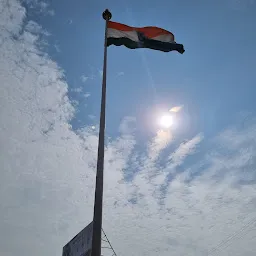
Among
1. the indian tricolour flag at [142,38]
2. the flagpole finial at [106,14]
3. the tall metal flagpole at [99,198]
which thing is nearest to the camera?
the tall metal flagpole at [99,198]

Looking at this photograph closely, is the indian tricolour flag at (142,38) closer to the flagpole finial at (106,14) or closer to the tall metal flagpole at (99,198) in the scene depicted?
the flagpole finial at (106,14)

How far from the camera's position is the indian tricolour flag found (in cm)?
1294

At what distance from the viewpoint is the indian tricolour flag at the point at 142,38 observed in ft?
42.4

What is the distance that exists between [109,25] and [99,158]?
26.5ft

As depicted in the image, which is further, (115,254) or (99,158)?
(115,254)

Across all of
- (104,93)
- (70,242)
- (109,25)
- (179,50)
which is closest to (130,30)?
(109,25)

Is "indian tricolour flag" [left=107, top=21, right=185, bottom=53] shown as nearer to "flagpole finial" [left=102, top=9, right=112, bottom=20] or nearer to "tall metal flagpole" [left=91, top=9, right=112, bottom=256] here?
"flagpole finial" [left=102, top=9, right=112, bottom=20]

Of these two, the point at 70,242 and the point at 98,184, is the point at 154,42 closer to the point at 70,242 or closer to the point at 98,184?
the point at 98,184

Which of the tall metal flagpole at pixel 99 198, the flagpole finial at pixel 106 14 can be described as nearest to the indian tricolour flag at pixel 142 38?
the flagpole finial at pixel 106 14

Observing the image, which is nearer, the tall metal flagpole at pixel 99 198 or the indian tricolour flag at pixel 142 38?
the tall metal flagpole at pixel 99 198

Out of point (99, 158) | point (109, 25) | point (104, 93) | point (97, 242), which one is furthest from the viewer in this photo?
point (109, 25)

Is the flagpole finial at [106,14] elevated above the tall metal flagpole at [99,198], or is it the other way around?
the flagpole finial at [106,14]

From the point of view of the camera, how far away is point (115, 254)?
93.1ft

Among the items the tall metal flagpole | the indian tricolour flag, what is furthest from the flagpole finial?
the tall metal flagpole
